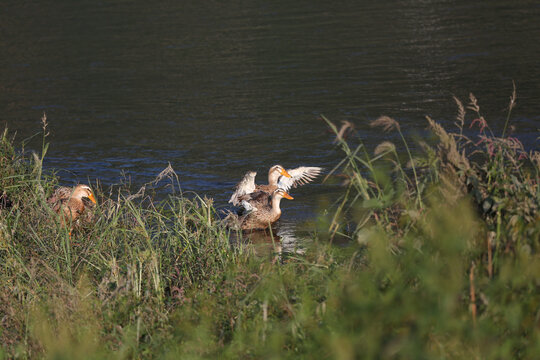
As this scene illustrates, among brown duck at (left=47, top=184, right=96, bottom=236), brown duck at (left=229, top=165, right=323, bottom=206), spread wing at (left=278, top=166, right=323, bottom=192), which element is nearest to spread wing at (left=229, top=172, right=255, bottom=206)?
brown duck at (left=229, top=165, right=323, bottom=206)

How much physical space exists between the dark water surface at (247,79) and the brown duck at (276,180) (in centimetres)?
22

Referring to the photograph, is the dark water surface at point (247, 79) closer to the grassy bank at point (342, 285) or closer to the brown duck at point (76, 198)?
the brown duck at point (76, 198)

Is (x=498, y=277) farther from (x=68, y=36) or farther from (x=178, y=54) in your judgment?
(x=68, y=36)

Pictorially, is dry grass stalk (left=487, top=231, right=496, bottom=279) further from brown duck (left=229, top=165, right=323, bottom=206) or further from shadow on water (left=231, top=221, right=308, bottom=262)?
brown duck (left=229, top=165, right=323, bottom=206)

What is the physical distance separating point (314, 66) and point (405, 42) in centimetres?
282

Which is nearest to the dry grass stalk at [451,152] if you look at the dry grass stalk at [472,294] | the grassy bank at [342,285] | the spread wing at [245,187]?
the grassy bank at [342,285]

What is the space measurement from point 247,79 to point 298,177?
7904mm

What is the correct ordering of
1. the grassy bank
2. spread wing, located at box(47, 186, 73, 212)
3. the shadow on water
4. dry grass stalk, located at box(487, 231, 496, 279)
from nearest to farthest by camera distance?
1. the grassy bank
2. dry grass stalk, located at box(487, 231, 496, 279)
3. the shadow on water
4. spread wing, located at box(47, 186, 73, 212)

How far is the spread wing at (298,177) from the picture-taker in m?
10.6

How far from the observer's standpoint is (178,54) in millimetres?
21594

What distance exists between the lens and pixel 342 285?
14.7 ft

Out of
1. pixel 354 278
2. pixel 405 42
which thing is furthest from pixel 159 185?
pixel 405 42

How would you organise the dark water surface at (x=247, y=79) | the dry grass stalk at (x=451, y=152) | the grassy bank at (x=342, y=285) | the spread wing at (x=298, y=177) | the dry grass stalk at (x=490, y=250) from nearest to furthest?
the grassy bank at (x=342, y=285) < the dry grass stalk at (x=490, y=250) < the dry grass stalk at (x=451, y=152) < the spread wing at (x=298, y=177) < the dark water surface at (x=247, y=79)

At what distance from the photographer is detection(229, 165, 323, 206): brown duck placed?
33.7ft
